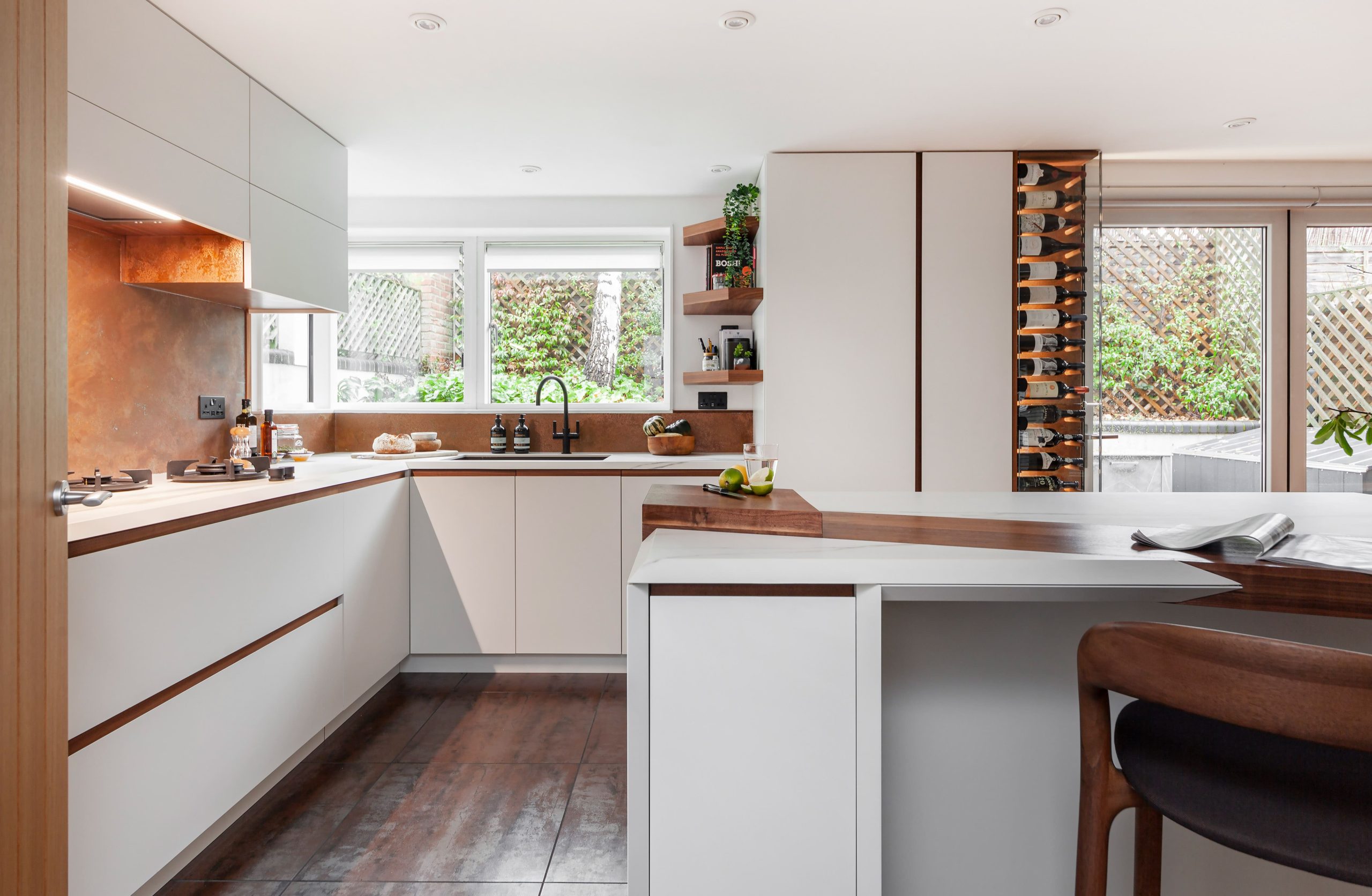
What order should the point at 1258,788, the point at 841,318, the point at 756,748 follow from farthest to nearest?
the point at 841,318 → the point at 756,748 → the point at 1258,788

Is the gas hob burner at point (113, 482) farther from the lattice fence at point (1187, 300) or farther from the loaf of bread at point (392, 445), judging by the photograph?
the lattice fence at point (1187, 300)

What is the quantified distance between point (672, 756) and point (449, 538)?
239cm

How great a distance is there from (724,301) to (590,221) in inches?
37.0

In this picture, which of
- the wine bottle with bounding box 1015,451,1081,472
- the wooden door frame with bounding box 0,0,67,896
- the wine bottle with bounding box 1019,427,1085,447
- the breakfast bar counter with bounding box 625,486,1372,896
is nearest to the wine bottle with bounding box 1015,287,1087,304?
the wine bottle with bounding box 1019,427,1085,447

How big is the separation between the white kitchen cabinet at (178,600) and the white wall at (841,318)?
2.01m

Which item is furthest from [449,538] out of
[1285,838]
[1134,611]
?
[1285,838]

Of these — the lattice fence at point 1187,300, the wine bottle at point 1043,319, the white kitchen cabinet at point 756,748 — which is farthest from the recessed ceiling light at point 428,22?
the lattice fence at point 1187,300

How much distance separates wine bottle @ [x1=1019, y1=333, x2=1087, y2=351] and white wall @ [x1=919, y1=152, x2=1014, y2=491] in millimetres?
70

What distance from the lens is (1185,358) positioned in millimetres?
3871

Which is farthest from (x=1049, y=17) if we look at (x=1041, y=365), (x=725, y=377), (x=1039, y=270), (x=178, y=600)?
(x=178, y=600)

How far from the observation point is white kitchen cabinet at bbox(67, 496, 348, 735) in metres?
1.45

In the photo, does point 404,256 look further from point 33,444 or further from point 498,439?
point 33,444

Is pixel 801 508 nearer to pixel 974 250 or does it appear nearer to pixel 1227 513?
pixel 1227 513

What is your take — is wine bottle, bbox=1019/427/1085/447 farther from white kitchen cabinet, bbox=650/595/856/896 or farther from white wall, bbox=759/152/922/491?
white kitchen cabinet, bbox=650/595/856/896
